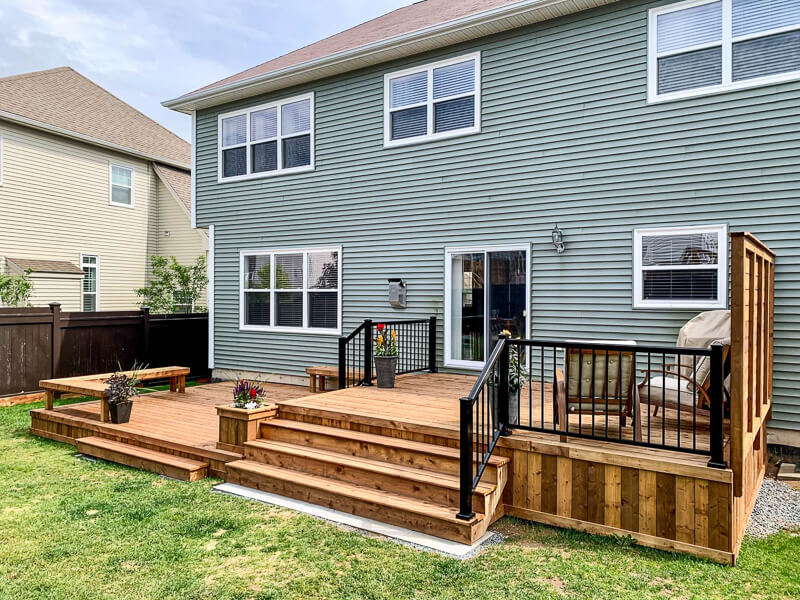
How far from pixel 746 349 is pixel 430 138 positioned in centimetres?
558

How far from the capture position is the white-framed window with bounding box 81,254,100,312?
15102mm

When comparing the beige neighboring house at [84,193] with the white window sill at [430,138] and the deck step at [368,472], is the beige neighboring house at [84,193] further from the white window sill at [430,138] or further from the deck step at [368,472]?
the deck step at [368,472]

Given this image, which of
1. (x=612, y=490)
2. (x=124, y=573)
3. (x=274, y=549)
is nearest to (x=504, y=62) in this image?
(x=612, y=490)

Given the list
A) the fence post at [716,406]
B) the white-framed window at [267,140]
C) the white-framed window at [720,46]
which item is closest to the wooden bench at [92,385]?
the white-framed window at [267,140]

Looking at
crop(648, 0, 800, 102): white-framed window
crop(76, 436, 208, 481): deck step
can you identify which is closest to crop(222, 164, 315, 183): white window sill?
crop(76, 436, 208, 481): deck step

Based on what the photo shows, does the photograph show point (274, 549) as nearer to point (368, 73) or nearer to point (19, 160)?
point (368, 73)

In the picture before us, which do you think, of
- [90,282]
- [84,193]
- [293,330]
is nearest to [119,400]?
[293,330]

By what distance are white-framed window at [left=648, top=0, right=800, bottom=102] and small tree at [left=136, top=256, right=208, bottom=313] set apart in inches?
483

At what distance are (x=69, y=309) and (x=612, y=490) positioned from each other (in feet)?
47.7

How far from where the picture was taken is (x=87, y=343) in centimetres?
1025

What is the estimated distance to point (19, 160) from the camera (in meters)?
13.5

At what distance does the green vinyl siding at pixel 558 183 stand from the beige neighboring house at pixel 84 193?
Result: 7.35 meters

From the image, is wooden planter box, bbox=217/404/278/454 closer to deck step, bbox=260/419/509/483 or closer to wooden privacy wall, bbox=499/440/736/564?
deck step, bbox=260/419/509/483

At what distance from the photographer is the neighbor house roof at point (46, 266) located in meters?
13.2
